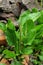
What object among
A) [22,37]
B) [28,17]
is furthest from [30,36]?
[28,17]

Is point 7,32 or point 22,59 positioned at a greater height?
point 7,32

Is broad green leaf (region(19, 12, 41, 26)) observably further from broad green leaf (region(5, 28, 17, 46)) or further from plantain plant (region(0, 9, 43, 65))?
broad green leaf (region(5, 28, 17, 46))

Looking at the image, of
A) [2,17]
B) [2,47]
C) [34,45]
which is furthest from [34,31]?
[2,17]

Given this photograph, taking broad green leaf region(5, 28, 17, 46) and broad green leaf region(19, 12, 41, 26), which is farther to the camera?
broad green leaf region(19, 12, 41, 26)

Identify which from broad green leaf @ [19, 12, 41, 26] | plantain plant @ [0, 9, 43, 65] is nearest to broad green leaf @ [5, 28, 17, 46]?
plantain plant @ [0, 9, 43, 65]

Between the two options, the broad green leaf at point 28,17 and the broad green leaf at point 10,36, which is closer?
the broad green leaf at point 10,36

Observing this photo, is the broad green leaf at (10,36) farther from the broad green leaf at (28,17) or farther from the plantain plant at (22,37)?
the broad green leaf at (28,17)

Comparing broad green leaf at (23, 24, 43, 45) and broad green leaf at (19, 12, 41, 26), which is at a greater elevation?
broad green leaf at (19, 12, 41, 26)

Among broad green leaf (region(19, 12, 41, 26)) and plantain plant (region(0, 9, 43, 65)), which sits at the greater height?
broad green leaf (region(19, 12, 41, 26))

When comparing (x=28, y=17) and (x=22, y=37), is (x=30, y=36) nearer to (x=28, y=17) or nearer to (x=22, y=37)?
(x=22, y=37)

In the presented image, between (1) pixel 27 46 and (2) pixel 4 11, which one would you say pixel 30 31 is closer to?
(1) pixel 27 46

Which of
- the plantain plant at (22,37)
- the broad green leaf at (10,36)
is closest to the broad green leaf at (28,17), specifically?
the plantain plant at (22,37)
